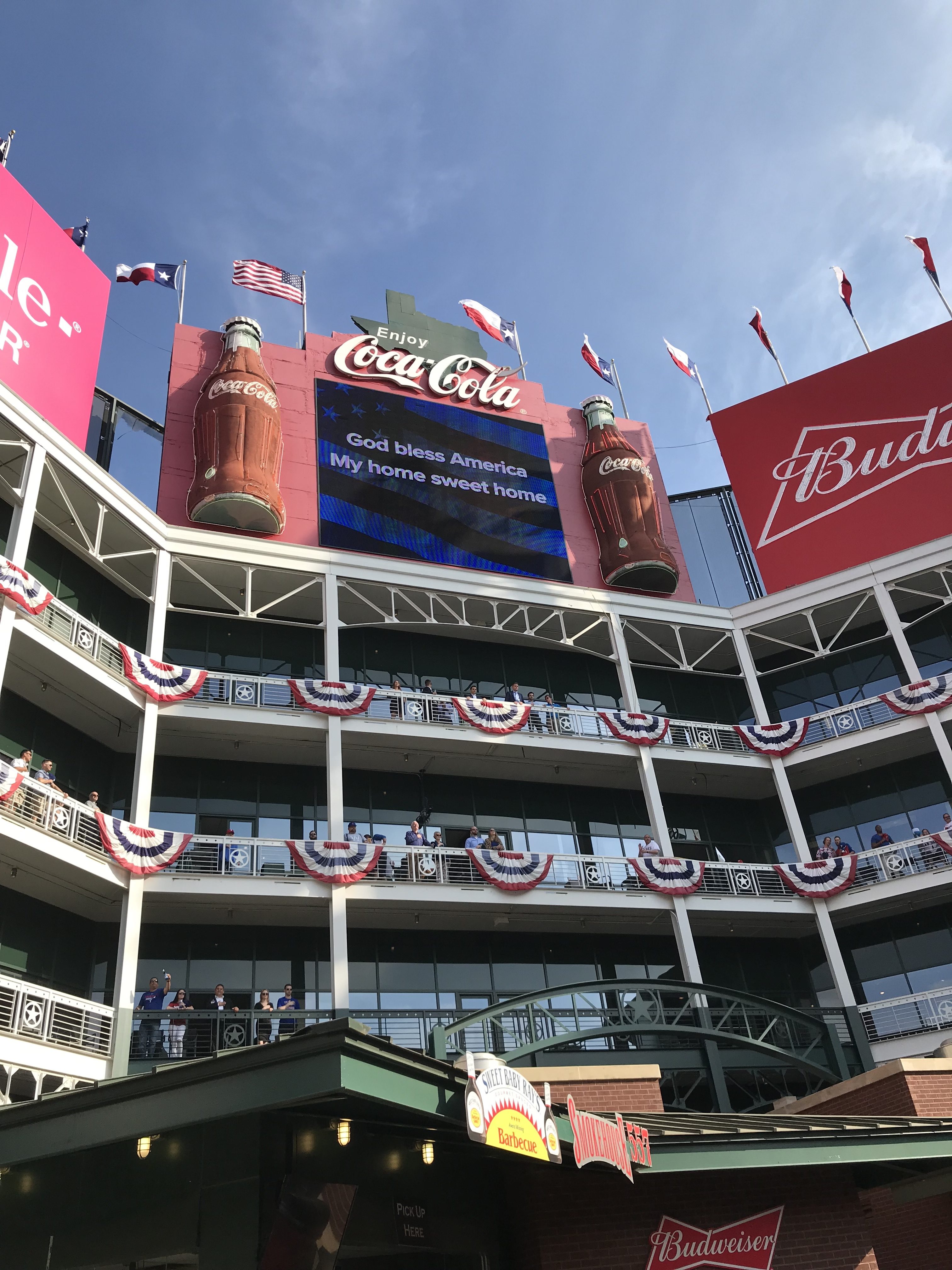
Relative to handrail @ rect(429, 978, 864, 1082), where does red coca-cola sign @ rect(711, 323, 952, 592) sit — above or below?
above

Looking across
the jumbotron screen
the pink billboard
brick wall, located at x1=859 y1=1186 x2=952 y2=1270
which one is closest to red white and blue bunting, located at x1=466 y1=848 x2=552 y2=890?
the jumbotron screen

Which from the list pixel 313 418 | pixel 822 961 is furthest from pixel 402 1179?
pixel 313 418

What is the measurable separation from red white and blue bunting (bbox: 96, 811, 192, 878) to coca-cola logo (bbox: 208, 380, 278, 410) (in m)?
12.2

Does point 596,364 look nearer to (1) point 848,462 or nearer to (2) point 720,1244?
(1) point 848,462

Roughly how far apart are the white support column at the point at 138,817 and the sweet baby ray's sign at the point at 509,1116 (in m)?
12.2

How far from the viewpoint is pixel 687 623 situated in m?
31.1

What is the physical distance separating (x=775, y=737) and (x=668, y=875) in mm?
5979

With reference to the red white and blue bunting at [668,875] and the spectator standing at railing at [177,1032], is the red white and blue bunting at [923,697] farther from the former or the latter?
the spectator standing at railing at [177,1032]

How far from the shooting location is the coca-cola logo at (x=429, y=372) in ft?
107

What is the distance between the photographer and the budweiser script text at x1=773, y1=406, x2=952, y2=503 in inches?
1249

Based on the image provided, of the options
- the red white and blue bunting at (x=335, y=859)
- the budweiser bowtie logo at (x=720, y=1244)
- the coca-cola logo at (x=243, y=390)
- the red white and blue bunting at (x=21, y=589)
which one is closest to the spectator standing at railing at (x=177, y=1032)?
the red white and blue bunting at (x=335, y=859)

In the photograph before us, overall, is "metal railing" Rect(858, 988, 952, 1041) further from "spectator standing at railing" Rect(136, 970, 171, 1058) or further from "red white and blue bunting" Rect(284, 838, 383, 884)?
"spectator standing at railing" Rect(136, 970, 171, 1058)

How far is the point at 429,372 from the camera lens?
Answer: 33.8m

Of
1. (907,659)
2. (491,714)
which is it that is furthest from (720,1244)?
(907,659)
